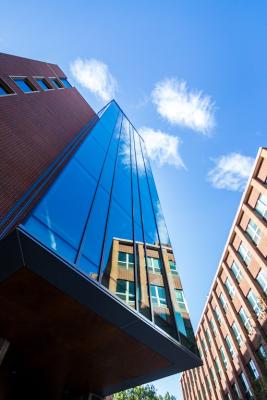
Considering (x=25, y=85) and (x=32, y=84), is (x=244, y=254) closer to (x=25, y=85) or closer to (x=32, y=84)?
(x=32, y=84)

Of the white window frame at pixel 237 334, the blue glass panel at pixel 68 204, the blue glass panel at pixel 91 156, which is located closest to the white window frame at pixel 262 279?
the white window frame at pixel 237 334

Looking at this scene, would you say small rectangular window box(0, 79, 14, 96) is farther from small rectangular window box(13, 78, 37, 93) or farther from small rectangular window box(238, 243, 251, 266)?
small rectangular window box(238, 243, 251, 266)

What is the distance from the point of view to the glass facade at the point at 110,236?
716 centimetres

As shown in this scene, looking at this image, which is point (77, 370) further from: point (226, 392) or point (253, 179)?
point (226, 392)

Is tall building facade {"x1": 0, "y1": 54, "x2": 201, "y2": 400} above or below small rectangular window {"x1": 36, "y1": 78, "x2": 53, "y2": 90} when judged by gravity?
below

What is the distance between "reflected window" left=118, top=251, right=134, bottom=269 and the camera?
9.14m

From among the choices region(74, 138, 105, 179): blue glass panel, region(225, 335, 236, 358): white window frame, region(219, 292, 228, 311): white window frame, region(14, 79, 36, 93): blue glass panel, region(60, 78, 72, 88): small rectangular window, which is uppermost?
region(60, 78, 72, 88): small rectangular window

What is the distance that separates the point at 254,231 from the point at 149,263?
18102 millimetres

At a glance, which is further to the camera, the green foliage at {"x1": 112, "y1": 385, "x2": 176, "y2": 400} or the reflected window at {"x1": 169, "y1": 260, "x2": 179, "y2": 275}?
the green foliage at {"x1": 112, "y1": 385, "x2": 176, "y2": 400}

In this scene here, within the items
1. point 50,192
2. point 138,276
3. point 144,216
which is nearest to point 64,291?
point 50,192

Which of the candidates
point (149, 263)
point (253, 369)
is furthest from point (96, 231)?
point (253, 369)

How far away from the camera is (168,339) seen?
7812mm

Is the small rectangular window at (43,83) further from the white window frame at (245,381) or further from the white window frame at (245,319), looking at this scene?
the white window frame at (245,381)

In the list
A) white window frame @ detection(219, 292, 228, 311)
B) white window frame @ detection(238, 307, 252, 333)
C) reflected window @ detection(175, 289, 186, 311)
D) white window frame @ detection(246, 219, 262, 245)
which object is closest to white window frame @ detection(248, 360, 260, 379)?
white window frame @ detection(238, 307, 252, 333)
